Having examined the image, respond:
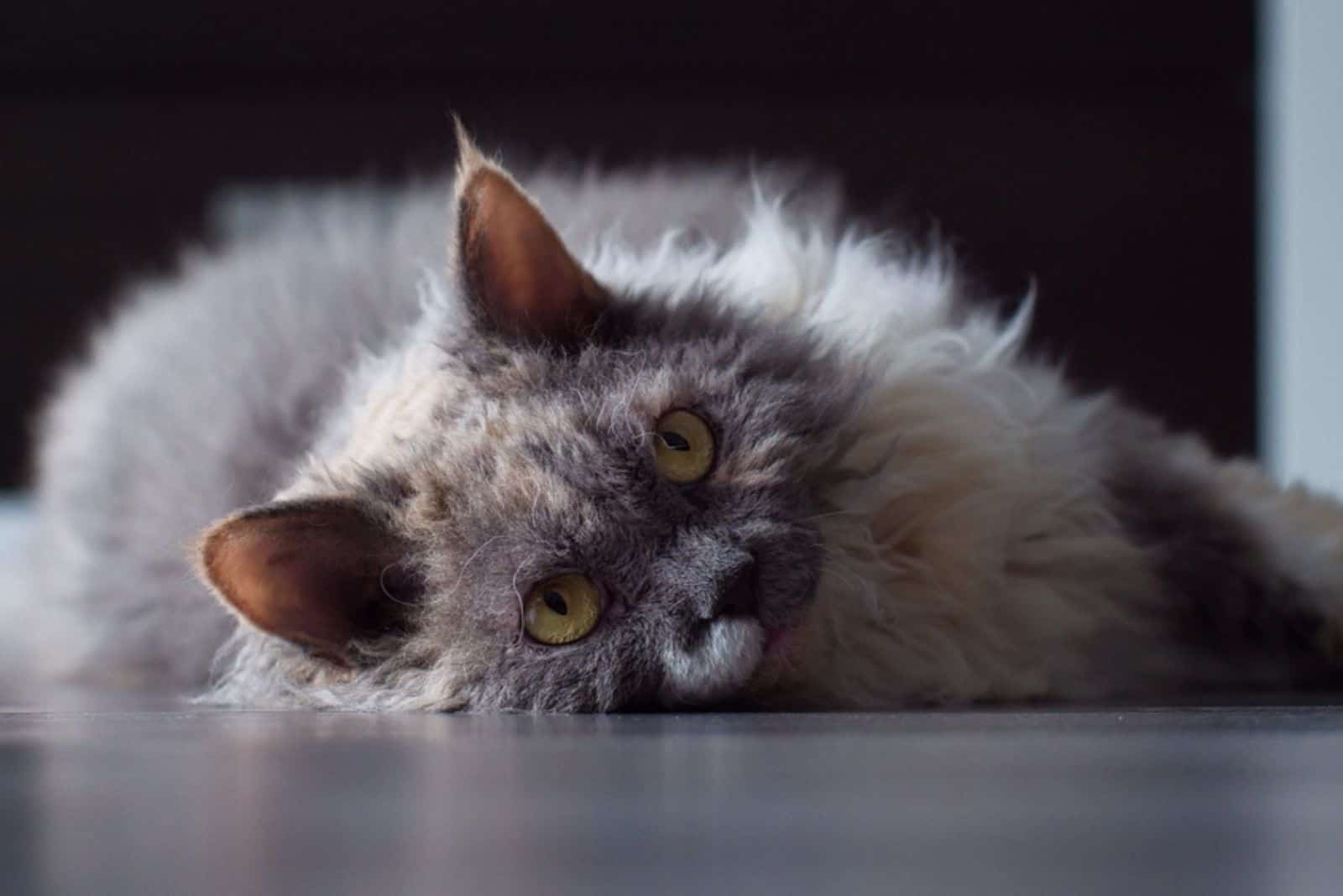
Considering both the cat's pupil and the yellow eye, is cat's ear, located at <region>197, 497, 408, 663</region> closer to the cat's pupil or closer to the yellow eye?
the yellow eye

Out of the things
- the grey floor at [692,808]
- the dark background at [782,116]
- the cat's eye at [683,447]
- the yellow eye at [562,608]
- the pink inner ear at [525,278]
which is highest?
the dark background at [782,116]

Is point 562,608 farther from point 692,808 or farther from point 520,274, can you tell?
point 692,808

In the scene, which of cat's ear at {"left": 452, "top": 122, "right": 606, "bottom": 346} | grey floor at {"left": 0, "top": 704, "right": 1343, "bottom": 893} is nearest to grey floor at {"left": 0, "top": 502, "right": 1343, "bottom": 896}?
grey floor at {"left": 0, "top": 704, "right": 1343, "bottom": 893}

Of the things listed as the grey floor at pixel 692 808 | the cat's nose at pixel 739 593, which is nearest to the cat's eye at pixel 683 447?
the cat's nose at pixel 739 593

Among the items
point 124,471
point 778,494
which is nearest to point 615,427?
point 778,494

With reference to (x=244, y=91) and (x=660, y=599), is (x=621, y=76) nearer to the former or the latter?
(x=244, y=91)

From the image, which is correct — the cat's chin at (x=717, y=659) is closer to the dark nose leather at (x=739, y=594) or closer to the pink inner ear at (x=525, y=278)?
the dark nose leather at (x=739, y=594)
